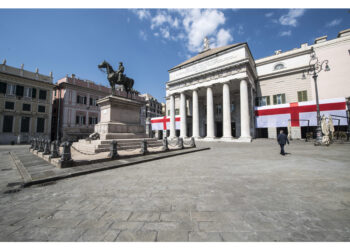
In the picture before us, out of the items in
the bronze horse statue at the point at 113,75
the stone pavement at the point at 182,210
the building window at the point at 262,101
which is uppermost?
the building window at the point at 262,101

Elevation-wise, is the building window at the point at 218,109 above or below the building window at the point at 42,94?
below

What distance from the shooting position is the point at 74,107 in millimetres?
28531

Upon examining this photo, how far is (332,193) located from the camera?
2.84 m

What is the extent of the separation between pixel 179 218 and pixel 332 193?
324 cm

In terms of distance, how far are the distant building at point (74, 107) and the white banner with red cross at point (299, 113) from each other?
109 ft

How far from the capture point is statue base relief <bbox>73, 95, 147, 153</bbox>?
9008 mm

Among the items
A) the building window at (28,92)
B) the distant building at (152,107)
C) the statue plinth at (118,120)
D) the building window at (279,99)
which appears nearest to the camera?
the statue plinth at (118,120)

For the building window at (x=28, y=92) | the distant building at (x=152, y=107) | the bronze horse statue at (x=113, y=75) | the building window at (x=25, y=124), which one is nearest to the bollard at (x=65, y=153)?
the bronze horse statue at (x=113, y=75)

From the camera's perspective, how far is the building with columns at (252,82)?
20.9 metres

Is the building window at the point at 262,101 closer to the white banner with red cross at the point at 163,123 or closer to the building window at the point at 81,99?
the white banner with red cross at the point at 163,123

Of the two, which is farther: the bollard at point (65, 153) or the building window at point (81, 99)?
the building window at point (81, 99)

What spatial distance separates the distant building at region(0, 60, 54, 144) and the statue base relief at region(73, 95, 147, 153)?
76.8 ft

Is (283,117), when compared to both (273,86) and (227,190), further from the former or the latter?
(227,190)

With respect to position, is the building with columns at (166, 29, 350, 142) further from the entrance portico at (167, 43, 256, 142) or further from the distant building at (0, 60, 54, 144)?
the distant building at (0, 60, 54, 144)
